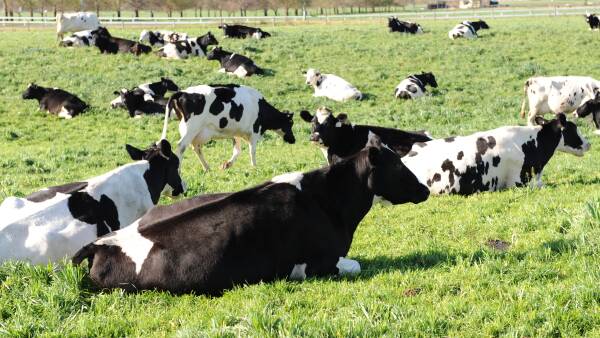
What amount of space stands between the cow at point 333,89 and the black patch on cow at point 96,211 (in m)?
18.6

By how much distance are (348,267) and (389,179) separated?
141cm

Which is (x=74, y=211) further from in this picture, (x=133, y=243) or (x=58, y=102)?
(x=58, y=102)

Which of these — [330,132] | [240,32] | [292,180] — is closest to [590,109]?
[330,132]

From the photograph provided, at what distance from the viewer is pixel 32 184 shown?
13445mm

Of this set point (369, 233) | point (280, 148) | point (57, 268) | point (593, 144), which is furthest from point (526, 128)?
point (57, 268)

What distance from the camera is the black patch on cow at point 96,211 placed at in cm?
772

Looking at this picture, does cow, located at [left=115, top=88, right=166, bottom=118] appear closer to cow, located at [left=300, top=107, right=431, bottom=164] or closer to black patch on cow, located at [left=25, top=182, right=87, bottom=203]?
cow, located at [left=300, top=107, right=431, bottom=164]

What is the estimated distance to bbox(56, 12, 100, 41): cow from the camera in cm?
4159

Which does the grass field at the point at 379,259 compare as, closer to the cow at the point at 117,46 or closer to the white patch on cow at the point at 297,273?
the white patch on cow at the point at 297,273

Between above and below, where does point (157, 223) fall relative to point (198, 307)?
above

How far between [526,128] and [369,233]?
5.08m

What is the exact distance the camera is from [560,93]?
2089 centimetres

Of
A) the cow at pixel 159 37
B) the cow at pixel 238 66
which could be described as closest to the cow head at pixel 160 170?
the cow at pixel 238 66

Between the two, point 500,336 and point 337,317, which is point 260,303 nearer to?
point 337,317
